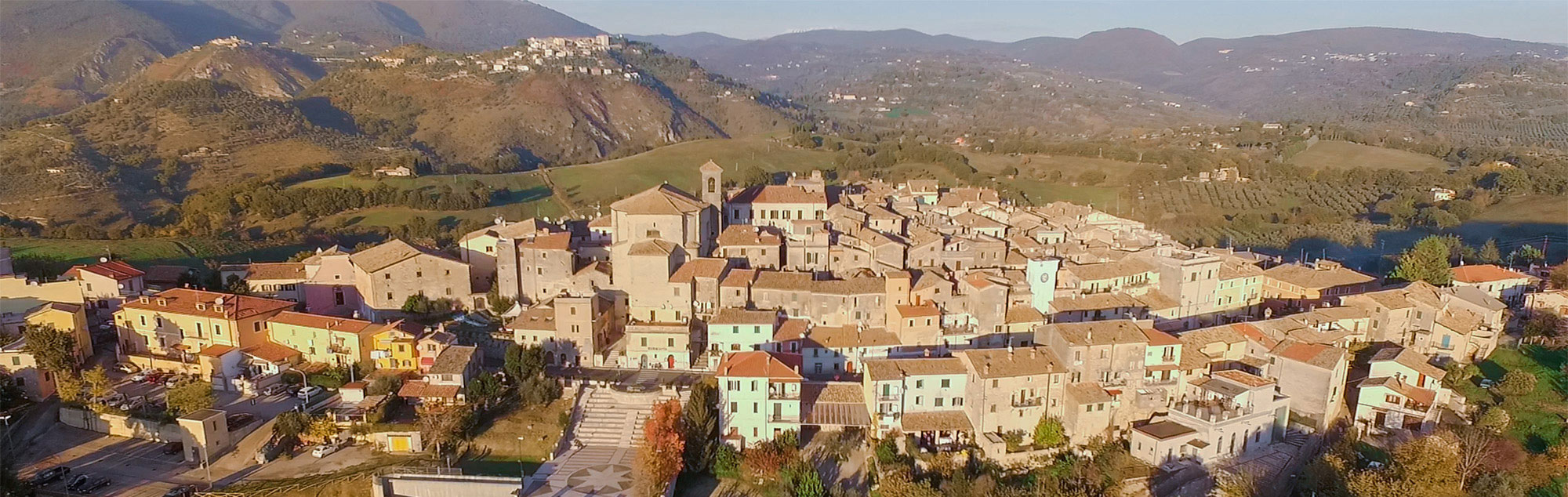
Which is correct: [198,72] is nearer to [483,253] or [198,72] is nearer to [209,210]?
[209,210]

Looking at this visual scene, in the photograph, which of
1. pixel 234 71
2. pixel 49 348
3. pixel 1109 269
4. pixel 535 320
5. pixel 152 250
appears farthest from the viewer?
pixel 234 71

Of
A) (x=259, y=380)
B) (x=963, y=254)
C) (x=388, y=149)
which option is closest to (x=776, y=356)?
A: (x=963, y=254)

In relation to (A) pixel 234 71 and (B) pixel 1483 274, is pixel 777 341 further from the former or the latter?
(A) pixel 234 71

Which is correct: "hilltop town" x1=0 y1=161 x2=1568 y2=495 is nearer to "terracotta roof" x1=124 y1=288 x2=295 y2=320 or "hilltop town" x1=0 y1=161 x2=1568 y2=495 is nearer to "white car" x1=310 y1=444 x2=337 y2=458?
"terracotta roof" x1=124 y1=288 x2=295 y2=320

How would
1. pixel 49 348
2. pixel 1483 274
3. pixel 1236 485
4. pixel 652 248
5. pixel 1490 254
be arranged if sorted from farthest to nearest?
pixel 1490 254, pixel 1483 274, pixel 652 248, pixel 49 348, pixel 1236 485

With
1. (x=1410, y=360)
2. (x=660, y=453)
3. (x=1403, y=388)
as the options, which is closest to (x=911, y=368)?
(x=660, y=453)

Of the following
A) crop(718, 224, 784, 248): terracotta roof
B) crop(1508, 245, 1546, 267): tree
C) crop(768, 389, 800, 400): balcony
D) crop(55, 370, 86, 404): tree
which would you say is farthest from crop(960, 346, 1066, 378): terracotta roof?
crop(1508, 245, 1546, 267): tree

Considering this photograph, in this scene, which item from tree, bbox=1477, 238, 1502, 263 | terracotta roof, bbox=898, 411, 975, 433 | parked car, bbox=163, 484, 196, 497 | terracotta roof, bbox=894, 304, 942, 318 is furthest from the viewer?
tree, bbox=1477, 238, 1502, 263
